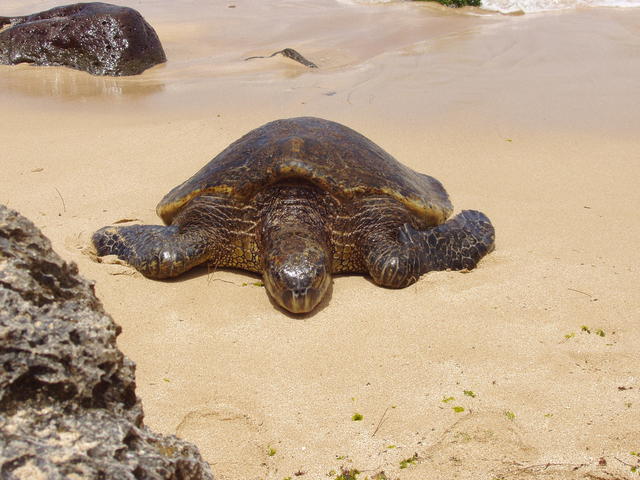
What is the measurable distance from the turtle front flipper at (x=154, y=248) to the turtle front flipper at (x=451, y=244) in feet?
5.23

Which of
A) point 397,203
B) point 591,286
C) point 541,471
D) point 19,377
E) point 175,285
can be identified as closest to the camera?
point 19,377

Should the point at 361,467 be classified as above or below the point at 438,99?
below

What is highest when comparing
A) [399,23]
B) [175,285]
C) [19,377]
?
[399,23]

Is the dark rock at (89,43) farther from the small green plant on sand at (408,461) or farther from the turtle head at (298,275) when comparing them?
the small green plant on sand at (408,461)

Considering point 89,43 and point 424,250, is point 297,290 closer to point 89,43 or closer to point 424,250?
point 424,250

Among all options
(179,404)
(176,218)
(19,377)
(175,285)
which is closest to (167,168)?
(176,218)


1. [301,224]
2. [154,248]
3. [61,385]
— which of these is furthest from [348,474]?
[154,248]

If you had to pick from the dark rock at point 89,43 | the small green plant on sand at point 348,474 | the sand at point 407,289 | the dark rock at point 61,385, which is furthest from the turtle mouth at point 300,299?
the dark rock at point 89,43

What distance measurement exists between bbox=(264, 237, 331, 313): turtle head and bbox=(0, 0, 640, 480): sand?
0.46ft

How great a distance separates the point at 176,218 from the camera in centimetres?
512

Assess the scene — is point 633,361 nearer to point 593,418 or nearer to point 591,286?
point 593,418

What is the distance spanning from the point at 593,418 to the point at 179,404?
76.2 inches

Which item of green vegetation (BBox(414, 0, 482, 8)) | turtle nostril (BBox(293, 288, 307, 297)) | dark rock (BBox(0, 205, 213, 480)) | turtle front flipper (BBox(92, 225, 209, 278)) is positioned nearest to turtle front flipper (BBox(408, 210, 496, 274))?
turtle nostril (BBox(293, 288, 307, 297))

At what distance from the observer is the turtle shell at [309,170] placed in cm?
465
